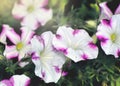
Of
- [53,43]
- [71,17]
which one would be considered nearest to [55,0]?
[71,17]

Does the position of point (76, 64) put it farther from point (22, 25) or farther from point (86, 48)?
point (22, 25)

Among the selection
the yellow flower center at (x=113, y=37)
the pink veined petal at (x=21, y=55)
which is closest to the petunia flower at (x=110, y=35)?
the yellow flower center at (x=113, y=37)

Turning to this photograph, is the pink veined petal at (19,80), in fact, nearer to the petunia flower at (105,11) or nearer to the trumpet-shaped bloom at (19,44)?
the trumpet-shaped bloom at (19,44)

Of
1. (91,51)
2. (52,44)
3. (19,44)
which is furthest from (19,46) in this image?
(91,51)

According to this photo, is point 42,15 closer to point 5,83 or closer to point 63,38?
point 63,38

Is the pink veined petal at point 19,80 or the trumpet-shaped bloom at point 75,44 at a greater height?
the trumpet-shaped bloom at point 75,44

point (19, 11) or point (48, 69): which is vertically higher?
point (19, 11)

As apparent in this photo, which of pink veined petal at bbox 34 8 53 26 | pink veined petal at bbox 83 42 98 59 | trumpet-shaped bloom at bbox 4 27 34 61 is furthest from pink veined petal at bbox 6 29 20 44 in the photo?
pink veined petal at bbox 83 42 98 59
